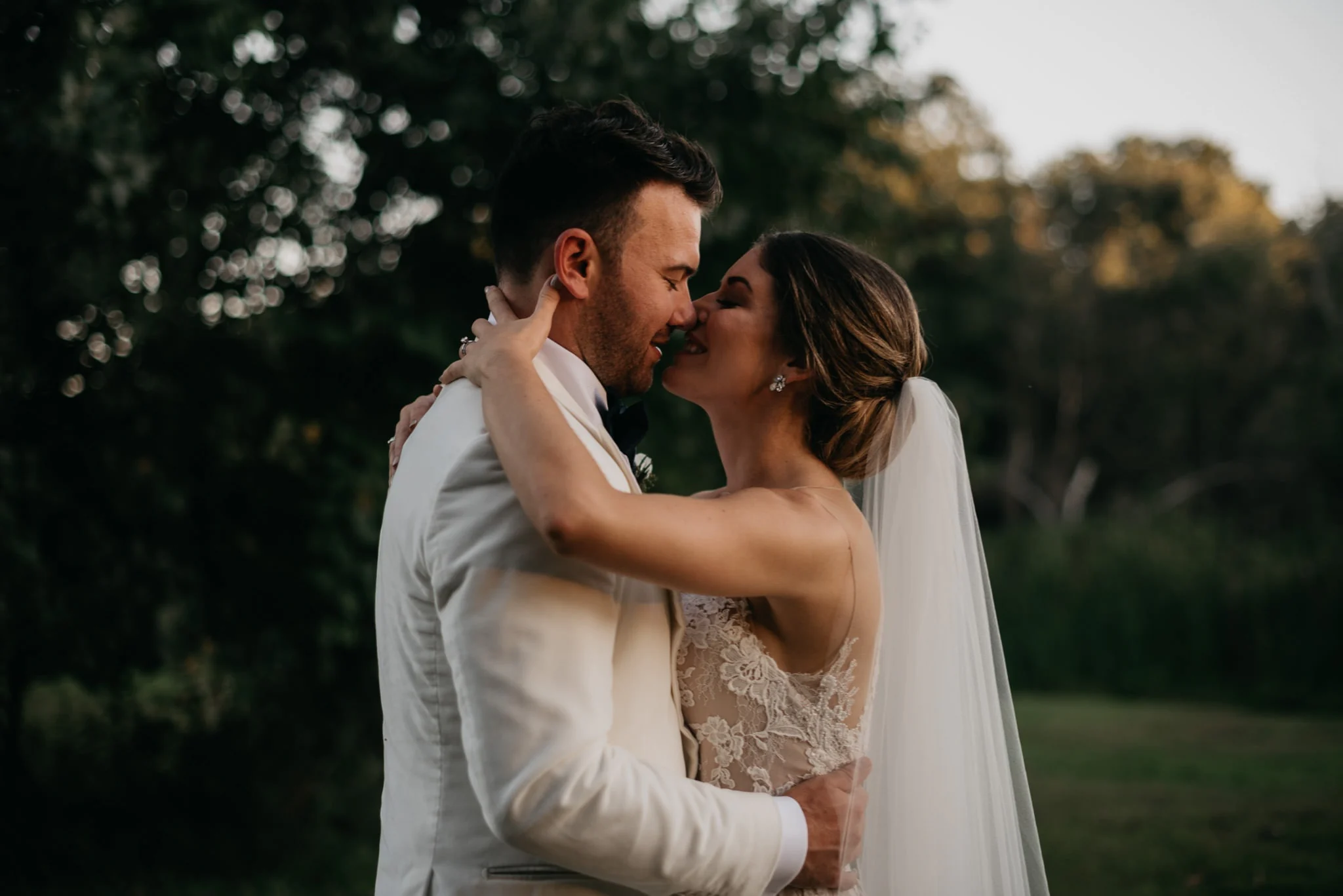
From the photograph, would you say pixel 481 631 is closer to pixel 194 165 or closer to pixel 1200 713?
pixel 194 165

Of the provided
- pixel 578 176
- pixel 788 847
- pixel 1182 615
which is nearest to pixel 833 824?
pixel 788 847

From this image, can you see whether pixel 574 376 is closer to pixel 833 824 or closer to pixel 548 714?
pixel 548 714

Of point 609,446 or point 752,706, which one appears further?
point 752,706

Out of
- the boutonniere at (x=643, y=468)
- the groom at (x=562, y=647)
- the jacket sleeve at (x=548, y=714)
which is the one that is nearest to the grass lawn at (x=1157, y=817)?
the boutonniere at (x=643, y=468)

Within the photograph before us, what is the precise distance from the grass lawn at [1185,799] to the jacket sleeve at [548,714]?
5.81 meters

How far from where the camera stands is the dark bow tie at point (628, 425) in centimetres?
254

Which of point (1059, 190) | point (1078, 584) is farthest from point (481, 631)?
point (1059, 190)

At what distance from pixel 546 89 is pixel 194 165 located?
1.58 metres

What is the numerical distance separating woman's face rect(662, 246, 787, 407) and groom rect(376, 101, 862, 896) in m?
0.31

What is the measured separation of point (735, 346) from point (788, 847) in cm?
116

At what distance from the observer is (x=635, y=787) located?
1846 millimetres

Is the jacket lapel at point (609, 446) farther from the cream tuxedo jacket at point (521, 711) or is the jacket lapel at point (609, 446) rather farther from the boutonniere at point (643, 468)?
the boutonniere at point (643, 468)

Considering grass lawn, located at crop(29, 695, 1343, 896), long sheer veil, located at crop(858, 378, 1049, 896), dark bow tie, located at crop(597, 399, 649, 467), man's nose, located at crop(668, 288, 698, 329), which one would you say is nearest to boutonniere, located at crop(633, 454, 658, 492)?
dark bow tie, located at crop(597, 399, 649, 467)

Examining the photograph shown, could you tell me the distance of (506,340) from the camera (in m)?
2.18
